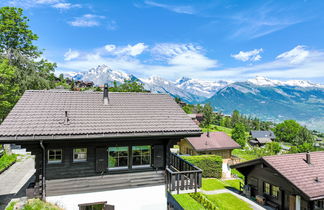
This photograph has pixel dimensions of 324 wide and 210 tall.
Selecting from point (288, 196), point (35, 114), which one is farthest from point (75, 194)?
point (288, 196)

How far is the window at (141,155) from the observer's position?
1039cm

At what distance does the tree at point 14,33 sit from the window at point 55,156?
24.4m

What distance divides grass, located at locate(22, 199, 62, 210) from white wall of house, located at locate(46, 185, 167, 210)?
25 cm

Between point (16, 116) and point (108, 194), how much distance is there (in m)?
5.42

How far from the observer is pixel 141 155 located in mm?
10523

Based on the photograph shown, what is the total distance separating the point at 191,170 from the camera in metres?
10.9

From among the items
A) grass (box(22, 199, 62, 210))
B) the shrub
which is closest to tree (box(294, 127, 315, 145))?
the shrub

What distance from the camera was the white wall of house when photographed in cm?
934

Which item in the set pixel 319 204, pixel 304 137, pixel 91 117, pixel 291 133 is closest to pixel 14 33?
pixel 91 117

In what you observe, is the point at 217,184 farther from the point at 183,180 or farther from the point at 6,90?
the point at 6,90

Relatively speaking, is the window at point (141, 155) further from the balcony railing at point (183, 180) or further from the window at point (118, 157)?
the balcony railing at point (183, 180)

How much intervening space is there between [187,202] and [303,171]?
12846 mm

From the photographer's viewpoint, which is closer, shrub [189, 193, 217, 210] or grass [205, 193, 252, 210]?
shrub [189, 193, 217, 210]

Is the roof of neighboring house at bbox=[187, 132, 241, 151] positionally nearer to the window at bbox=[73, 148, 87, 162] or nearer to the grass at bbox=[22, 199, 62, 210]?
the window at bbox=[73, 148, 87, 162]
